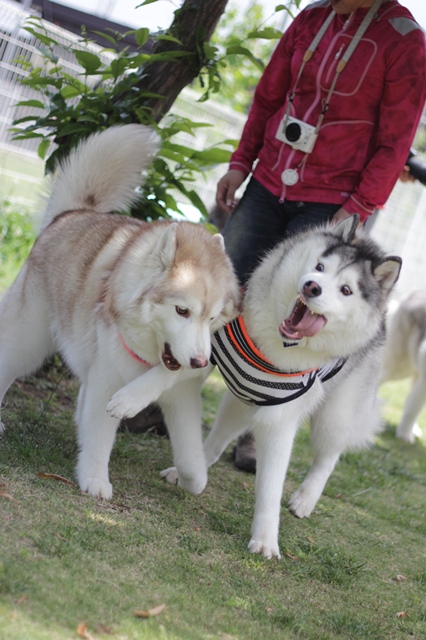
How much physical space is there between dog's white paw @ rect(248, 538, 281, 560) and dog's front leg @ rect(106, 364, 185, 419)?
0.74 metres

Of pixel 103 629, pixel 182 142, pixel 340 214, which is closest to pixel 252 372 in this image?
pixel 340 214

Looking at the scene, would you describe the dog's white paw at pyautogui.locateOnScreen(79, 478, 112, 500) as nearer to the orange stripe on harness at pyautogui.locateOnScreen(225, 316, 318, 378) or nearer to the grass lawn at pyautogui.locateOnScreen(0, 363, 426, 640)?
the grass lawn at pyautogui.locateOnScreen(0, 363, 426, 640)

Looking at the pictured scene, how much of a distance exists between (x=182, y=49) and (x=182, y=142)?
5144mm

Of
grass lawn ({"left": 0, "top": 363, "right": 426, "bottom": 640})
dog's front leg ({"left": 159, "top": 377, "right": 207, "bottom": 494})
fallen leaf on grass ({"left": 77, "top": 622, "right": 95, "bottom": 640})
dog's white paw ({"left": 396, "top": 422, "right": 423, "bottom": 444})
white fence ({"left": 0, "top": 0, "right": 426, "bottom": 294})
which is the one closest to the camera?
fallen leaf on grass ({"left": 77, "top": 622, "right": 95, "bottom": 640})

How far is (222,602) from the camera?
8.27ft

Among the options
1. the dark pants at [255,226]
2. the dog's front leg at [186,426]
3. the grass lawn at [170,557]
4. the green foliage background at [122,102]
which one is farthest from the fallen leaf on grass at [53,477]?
→ the green foliage background at [122,102]

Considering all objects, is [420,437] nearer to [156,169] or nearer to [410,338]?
[410,338]

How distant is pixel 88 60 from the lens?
4023 mm

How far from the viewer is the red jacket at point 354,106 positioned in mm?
3611

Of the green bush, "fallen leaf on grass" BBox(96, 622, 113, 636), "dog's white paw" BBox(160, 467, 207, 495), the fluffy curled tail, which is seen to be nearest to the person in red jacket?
the fluffy curled tail

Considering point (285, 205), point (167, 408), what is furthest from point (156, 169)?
point (167, 408)

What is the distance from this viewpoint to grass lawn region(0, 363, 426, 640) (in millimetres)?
2160

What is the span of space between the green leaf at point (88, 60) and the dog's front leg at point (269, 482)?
2237 millimetres

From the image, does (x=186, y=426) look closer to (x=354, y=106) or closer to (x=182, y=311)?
(x=182, y=311)
